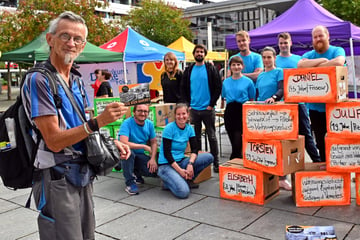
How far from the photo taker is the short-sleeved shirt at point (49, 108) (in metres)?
1.83

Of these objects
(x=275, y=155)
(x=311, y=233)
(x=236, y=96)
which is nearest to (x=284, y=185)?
(x=275, y=155)

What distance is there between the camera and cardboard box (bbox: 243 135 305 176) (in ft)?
13.2

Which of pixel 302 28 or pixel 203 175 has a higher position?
pixel 302 28

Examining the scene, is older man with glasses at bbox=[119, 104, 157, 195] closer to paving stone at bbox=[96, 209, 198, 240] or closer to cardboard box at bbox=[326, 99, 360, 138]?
paving stone at bbox=[96, 209, 198, 240]

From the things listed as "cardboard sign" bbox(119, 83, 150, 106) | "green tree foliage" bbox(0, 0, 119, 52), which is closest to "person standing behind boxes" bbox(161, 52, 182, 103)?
"cardboard sign" bbox(119, 83, 150, 106)

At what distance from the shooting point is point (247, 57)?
587cm

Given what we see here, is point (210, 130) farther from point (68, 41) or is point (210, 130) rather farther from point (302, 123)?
point (68, 41)

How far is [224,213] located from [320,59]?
1968mm

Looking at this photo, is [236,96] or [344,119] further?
[236,96]

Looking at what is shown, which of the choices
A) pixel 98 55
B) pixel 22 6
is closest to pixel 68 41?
pixel 98 55

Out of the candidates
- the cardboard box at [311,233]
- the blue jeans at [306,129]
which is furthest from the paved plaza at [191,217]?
the cardboard box at [311,233]

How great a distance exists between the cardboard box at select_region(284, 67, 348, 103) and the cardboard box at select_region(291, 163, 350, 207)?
2.74ft

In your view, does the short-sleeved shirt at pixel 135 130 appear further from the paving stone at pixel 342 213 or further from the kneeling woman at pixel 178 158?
the paving stone at pixel 342 213

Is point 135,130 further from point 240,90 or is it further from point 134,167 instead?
point 240,90
